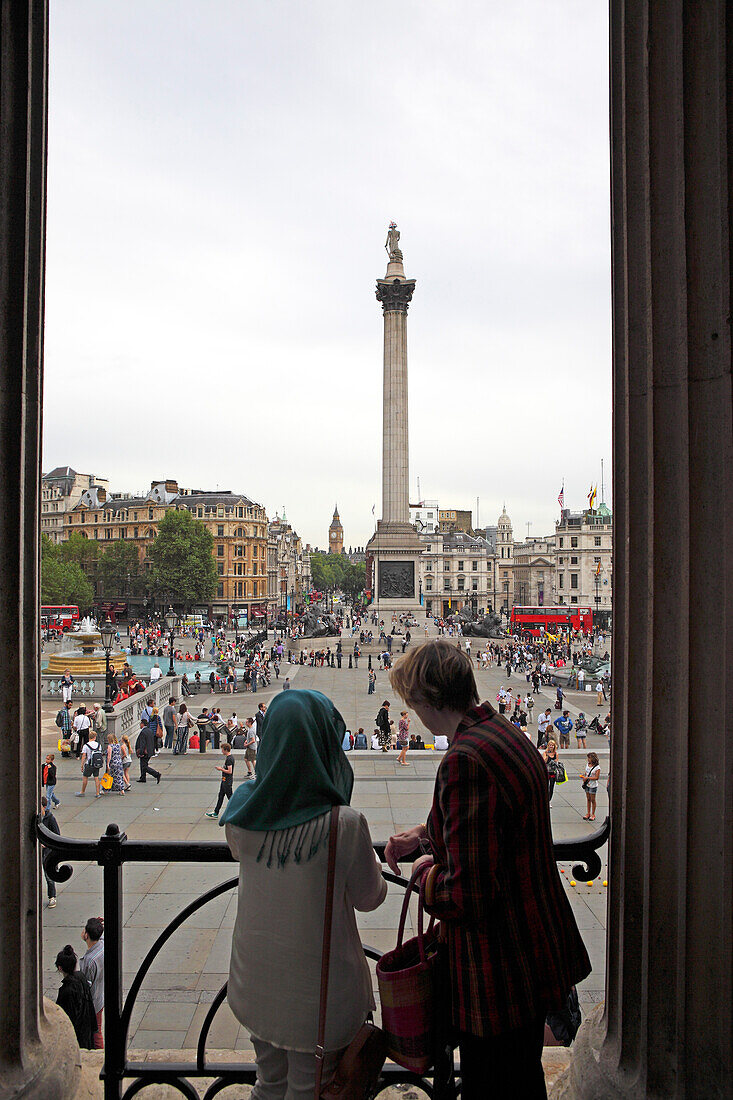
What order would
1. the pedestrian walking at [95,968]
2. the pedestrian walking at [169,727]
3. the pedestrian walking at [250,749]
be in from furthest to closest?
the pedestrian walking at [169,727] → the pedestrian walking at [250,749] → the pedestrian walking at [95,968]

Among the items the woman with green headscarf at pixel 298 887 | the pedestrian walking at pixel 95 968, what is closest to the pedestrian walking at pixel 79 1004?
the pedestrian walking at pixel 95 968

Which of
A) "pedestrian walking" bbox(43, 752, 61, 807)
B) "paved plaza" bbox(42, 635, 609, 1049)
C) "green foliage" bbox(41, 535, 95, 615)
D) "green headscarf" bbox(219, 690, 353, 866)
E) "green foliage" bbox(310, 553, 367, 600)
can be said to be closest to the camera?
"green headscarf" bbox(219, 690, 353, 866)

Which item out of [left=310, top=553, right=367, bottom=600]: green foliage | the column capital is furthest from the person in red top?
[left=310, top=553, right=367, bottom=600]: green foliage

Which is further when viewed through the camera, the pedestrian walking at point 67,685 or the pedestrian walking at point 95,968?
the pedestrian walking at point 67,685

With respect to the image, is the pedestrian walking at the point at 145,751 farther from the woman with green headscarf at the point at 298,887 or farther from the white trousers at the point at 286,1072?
the woman with green headscarf at the point at 298,887

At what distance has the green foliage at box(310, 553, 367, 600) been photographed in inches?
5962

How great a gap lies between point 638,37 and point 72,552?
75912 millimetres

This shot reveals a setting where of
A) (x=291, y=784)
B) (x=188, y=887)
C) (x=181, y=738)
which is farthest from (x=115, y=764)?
(x=291, y=784)

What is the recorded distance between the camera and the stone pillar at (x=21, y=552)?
2.47m

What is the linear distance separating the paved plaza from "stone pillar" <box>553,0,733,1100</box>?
4.17 meters

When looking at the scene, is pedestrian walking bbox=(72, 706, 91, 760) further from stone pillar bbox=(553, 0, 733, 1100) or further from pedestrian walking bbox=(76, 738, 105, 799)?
stone pillar bbox=(553, 0, 733, 1100)

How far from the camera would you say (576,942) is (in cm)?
214

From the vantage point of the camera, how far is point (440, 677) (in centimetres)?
207

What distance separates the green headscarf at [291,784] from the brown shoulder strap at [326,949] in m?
0.03
